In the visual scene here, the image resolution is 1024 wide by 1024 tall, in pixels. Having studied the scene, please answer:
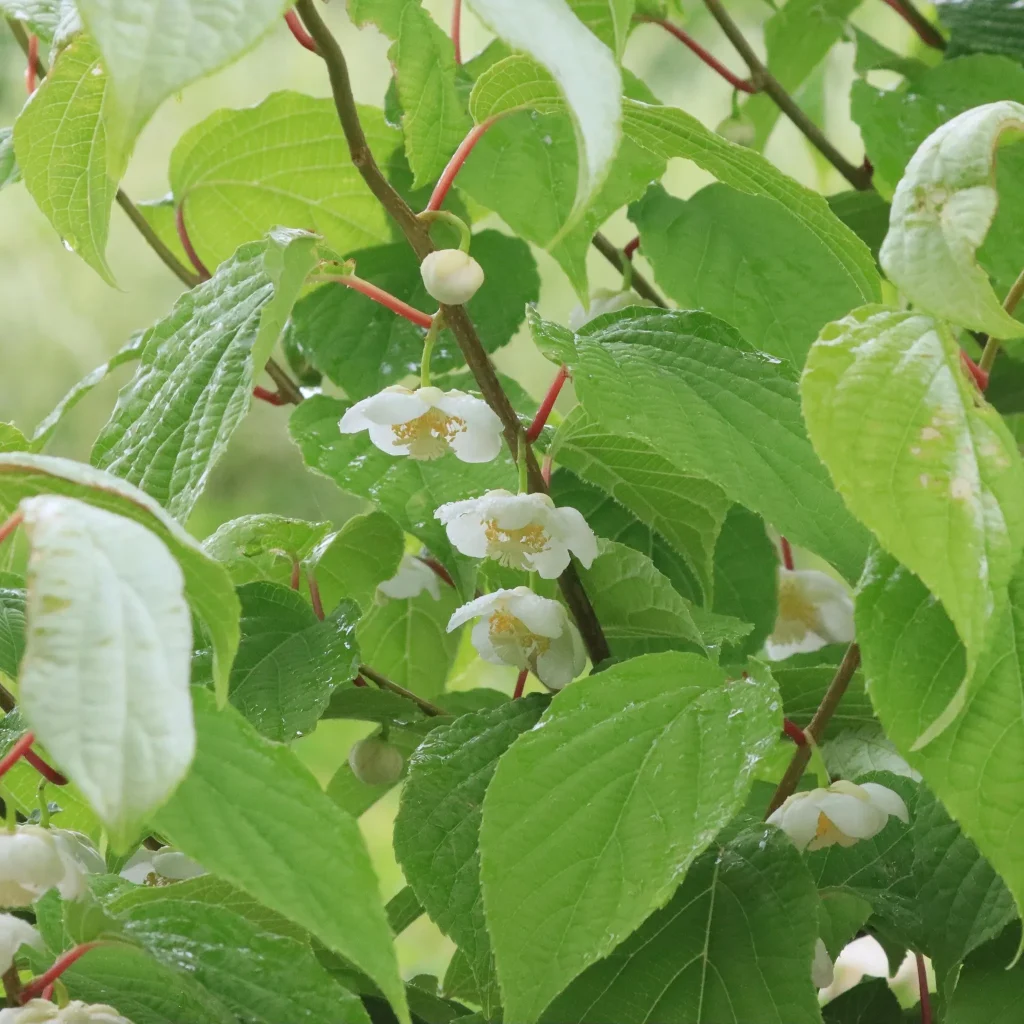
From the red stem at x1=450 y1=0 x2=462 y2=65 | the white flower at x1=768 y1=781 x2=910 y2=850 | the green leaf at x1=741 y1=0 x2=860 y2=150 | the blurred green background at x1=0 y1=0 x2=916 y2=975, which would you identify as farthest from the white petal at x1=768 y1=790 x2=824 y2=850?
the blurred green background at x1=0 y1=0 x2=916 y2=975

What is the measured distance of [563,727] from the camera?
291 mm

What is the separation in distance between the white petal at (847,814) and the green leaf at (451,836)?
3.6 inches

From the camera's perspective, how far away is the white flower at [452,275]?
0.31 meters

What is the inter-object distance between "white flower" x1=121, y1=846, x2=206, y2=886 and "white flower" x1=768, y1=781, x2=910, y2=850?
0.17 meters

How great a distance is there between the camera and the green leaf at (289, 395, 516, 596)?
1.37ft

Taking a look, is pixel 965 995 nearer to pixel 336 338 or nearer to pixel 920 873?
pixel 920 873

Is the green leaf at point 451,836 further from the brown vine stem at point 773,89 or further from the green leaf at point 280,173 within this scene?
the brown vine stem at point 773,89

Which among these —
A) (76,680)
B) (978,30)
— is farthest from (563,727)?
(978,30)

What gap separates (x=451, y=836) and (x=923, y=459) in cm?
18

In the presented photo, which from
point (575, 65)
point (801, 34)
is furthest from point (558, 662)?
point (801, 34)

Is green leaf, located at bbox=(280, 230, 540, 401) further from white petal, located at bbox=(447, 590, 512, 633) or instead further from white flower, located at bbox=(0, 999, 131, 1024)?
white flower, located at bbox=(0, 999, 131, 1024)

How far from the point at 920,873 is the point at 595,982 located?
0.09 m

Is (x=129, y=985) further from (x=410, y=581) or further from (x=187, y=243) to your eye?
(x=187, y=243)

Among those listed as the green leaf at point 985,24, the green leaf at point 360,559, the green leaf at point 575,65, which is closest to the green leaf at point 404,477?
the green leaf at point 360,559
